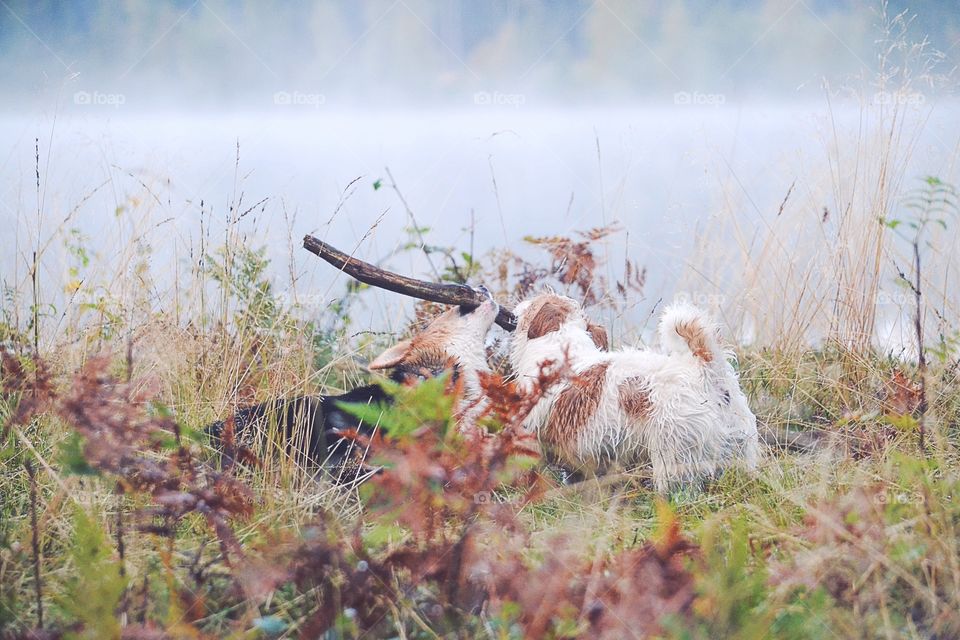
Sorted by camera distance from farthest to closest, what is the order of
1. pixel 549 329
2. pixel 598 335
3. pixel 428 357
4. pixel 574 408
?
pixel 598 335 < pixel 549 329 < pixel 428 357 < pixel 574 408

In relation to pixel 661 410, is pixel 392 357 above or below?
above

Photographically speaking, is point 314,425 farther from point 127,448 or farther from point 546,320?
point 127,448

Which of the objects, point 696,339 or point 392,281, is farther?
point 392,281

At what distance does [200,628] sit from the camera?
1.82m

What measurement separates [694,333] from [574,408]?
51cm

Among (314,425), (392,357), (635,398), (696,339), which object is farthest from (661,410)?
(314,425)

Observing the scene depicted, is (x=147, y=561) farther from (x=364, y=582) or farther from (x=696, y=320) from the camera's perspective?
(x=696, y=320)

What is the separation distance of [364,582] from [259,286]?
2.46 metres

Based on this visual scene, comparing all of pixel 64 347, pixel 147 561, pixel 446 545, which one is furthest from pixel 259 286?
pixel 446 545

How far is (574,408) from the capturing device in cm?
290

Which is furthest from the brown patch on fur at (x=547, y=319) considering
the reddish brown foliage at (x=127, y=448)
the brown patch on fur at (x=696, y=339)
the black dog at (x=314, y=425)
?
the reddish brown foliage at (x=127, y=448)

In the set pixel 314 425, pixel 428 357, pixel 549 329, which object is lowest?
pixel 314 425

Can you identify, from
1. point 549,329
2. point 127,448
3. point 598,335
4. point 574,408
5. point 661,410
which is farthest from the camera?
point 598,335

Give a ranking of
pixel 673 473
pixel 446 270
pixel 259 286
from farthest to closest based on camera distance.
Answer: pixel 446 270 < pixel 259 286 < pixel 673 473
